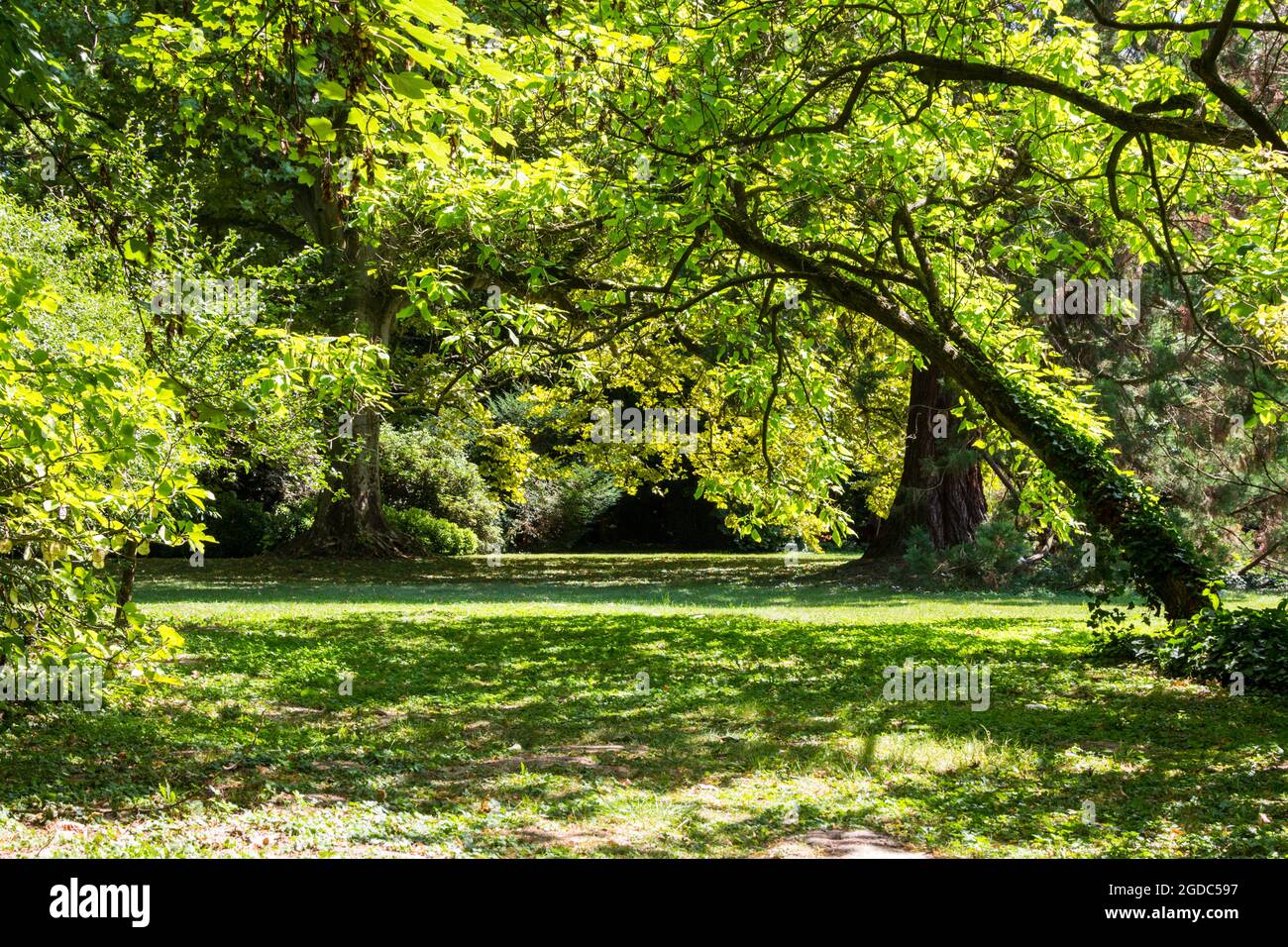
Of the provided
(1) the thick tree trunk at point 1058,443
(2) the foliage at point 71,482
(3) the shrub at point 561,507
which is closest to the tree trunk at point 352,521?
(3) the shrub at point 561,507

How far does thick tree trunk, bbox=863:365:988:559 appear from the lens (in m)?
20.6

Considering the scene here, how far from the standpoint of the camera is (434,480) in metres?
28.9

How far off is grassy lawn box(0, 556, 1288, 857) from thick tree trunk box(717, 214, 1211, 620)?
42.9 inches

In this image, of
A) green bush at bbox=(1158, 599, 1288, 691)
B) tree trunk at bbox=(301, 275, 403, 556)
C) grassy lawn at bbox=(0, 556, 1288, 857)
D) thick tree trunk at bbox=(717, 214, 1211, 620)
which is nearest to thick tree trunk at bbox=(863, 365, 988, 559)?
grassy lawn at bbox=(0, 556, 1288, 857)

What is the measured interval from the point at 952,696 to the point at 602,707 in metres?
2.96

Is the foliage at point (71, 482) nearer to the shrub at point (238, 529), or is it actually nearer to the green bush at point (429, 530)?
the green bush at point (429, 530)

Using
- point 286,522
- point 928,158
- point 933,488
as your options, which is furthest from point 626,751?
point 286,522

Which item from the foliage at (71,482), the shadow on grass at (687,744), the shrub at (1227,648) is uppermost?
the foliage at (71,482)

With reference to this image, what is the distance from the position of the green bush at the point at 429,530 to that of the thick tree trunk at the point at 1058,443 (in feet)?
55.3

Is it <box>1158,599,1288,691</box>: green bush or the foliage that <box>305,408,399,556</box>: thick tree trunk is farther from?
the foliage

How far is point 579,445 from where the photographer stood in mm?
24906

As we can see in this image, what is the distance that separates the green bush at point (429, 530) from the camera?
26.3 metres
